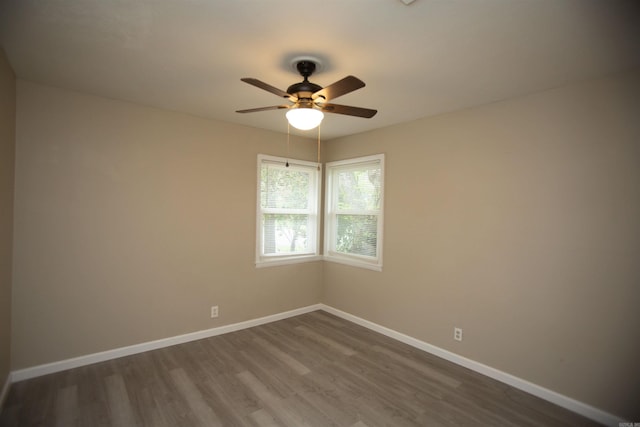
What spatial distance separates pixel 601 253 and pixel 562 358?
2.88 ft

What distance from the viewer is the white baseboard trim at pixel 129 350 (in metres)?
2.56

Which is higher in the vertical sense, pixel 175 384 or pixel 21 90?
pixel 21 90

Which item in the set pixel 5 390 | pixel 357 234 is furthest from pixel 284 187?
pixel 5 390

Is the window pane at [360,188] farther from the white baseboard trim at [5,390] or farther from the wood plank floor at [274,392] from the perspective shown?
the white baseboard trim at [5,390]

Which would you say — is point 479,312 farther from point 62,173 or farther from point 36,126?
point 36,126

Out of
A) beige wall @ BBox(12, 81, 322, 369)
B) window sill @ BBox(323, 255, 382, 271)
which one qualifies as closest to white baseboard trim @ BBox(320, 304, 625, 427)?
window sill @ BBox(323, 255, 382, 271)

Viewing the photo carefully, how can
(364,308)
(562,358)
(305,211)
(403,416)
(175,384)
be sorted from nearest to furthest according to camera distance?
(403,416) < (562,358) < (175,384) < (364,308) < (305,211)

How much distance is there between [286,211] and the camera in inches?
166

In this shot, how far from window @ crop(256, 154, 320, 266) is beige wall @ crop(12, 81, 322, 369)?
190mm

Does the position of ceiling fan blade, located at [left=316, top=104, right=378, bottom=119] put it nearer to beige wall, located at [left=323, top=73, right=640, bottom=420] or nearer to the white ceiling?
the white ceiling

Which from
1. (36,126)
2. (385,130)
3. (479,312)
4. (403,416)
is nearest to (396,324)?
(479,312)

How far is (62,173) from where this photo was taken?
8.75 feet

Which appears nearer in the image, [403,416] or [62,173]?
[403,416]

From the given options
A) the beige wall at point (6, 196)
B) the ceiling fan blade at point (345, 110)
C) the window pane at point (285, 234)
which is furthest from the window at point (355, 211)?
the beige wall at point (6, 196)
